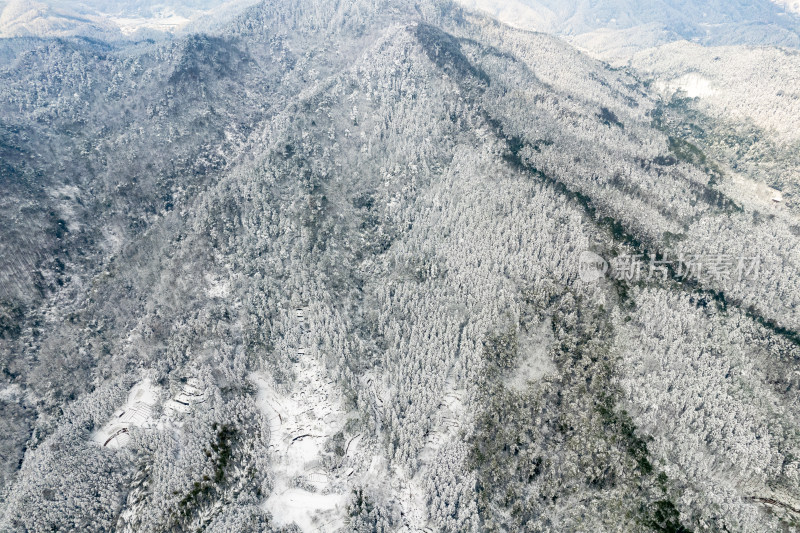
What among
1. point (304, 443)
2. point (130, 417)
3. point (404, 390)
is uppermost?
point (404, 390)

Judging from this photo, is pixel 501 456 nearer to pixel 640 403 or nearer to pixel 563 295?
pixel 640 403

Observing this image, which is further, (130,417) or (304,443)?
(130,417)

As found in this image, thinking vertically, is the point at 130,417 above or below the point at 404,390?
below

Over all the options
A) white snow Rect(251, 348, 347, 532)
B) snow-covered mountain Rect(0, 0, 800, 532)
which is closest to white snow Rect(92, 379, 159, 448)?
snow-covered mountain Rect(0, 0, 800, 532)

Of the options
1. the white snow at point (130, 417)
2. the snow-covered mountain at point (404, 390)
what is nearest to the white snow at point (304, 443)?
the snow-covered mountain at point (404, 390)

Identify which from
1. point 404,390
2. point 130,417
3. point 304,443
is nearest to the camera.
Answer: point 304,443

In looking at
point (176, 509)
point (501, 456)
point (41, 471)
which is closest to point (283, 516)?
point (176, 509)

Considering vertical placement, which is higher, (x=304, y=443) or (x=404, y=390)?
(x=404, y=390)

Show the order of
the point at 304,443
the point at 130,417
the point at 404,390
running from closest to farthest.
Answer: the point at 304,443 → the point at 130,417 → the point at 404,390

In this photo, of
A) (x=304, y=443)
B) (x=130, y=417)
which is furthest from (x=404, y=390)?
(x=130, y=417)

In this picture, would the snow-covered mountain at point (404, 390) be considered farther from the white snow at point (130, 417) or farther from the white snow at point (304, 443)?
the white snow at point (130, 417)

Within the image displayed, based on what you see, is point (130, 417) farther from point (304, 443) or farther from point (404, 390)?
point (404, 390)
